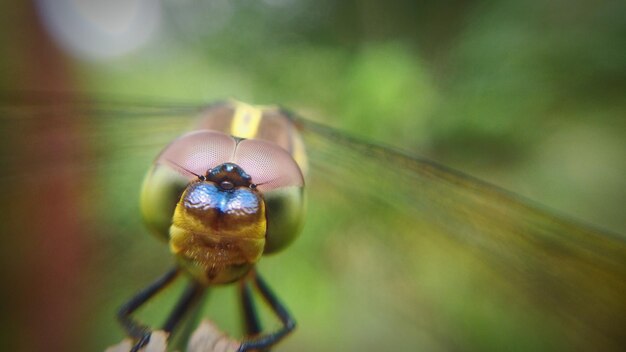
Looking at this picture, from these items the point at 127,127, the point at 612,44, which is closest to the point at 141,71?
the point at 127,127

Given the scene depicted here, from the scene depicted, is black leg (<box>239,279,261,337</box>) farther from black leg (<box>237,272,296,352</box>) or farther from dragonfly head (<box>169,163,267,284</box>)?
dragonfly head (<box>169,163,267,284</box>)

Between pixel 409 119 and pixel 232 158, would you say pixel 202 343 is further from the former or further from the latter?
pixel 409 119

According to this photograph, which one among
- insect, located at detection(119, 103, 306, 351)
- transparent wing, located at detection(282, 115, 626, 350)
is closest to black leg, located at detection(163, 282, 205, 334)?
insect, located at detection(119, 103, 306, 351)

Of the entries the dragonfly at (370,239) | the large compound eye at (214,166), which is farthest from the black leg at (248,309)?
the large compound eye at (214,166)

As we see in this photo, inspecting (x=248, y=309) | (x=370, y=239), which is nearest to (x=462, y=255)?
(x=370, y=239)

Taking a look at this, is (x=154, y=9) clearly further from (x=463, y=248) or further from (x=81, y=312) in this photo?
(x=463, y=248)

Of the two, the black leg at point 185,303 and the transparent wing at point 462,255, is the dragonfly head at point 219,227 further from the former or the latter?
the transparent wing at point 462,255
